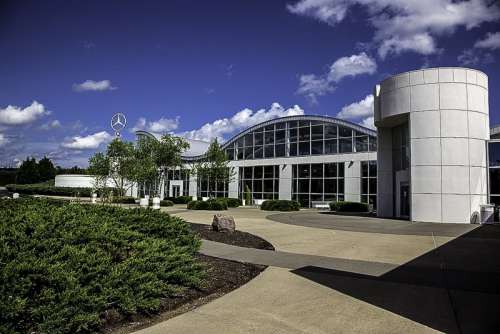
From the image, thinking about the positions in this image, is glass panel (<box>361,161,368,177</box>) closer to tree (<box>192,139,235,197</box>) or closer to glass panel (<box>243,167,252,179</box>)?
glass panel (<box>243,167,252,179</box>)

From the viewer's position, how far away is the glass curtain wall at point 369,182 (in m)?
35.2

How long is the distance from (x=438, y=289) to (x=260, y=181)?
3722cm

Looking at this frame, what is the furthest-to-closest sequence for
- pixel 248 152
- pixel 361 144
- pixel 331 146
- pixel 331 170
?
pixel 248 152 < pixel 331 146 < pixel 331 170 < pixel 361 144

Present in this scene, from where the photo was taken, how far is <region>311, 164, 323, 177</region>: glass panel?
128 feet

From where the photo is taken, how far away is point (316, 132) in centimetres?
3975

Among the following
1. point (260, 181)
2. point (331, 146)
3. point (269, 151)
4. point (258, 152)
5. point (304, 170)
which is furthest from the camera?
point (258, 152)

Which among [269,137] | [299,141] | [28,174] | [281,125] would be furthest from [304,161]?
[28,174]

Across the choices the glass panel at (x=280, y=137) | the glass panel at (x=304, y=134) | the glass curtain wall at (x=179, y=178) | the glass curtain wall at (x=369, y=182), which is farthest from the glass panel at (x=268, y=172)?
the glass curtain wall at (x=179, y=178)

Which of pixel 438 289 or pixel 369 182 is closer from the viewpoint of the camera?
pixel 438 289

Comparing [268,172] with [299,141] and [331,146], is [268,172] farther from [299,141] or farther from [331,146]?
[331,146]

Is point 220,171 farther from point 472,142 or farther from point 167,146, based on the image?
point 472,142

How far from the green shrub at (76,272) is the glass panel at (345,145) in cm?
3203

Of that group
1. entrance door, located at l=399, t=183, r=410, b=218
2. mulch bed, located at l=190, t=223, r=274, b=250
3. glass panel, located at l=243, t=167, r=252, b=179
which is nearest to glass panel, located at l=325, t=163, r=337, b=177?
glass panel, located at l=243, t=167, r=252, b=179

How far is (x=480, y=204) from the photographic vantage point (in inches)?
850
